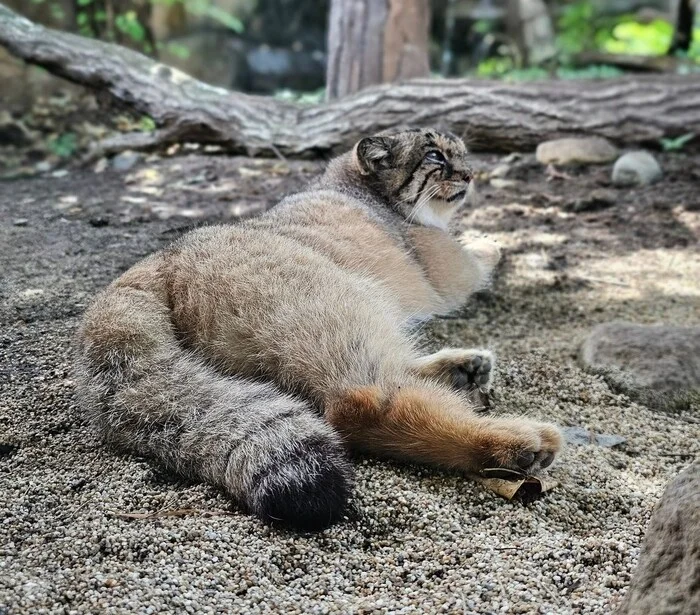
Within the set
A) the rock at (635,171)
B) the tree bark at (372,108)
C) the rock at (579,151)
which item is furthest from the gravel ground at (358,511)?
the tree bark at (372,108)

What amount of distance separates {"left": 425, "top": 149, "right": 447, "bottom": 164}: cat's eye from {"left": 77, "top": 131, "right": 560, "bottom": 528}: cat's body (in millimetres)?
1402

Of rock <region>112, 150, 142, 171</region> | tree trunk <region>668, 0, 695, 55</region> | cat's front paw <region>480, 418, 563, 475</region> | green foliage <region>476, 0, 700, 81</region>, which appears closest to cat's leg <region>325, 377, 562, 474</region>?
cat's front paw <region>480, 418, 563, 475</region>

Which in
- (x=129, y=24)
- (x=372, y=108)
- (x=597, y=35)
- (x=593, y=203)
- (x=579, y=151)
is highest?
(x=597, y=35)

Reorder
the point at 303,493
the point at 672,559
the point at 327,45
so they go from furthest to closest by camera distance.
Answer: the point at 327,45 < the point at 303,493 < the point at 672,559

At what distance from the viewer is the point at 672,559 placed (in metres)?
1.96

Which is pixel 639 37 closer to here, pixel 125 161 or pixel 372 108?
pixel 372 108

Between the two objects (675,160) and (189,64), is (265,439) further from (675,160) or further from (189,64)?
(189,64)

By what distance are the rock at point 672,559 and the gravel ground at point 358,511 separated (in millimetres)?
395

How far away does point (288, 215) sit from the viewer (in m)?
4.81

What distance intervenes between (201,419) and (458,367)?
124 centimetres

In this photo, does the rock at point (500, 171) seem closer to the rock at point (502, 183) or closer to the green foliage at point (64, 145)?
the rock at point (502, 183)

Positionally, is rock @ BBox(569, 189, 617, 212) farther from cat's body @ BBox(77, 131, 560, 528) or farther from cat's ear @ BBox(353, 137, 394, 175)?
cat's body @ BBox(77, 131, 560, 528)

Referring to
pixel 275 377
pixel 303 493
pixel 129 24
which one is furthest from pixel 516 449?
pixel 129 24

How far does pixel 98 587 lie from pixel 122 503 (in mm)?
515
